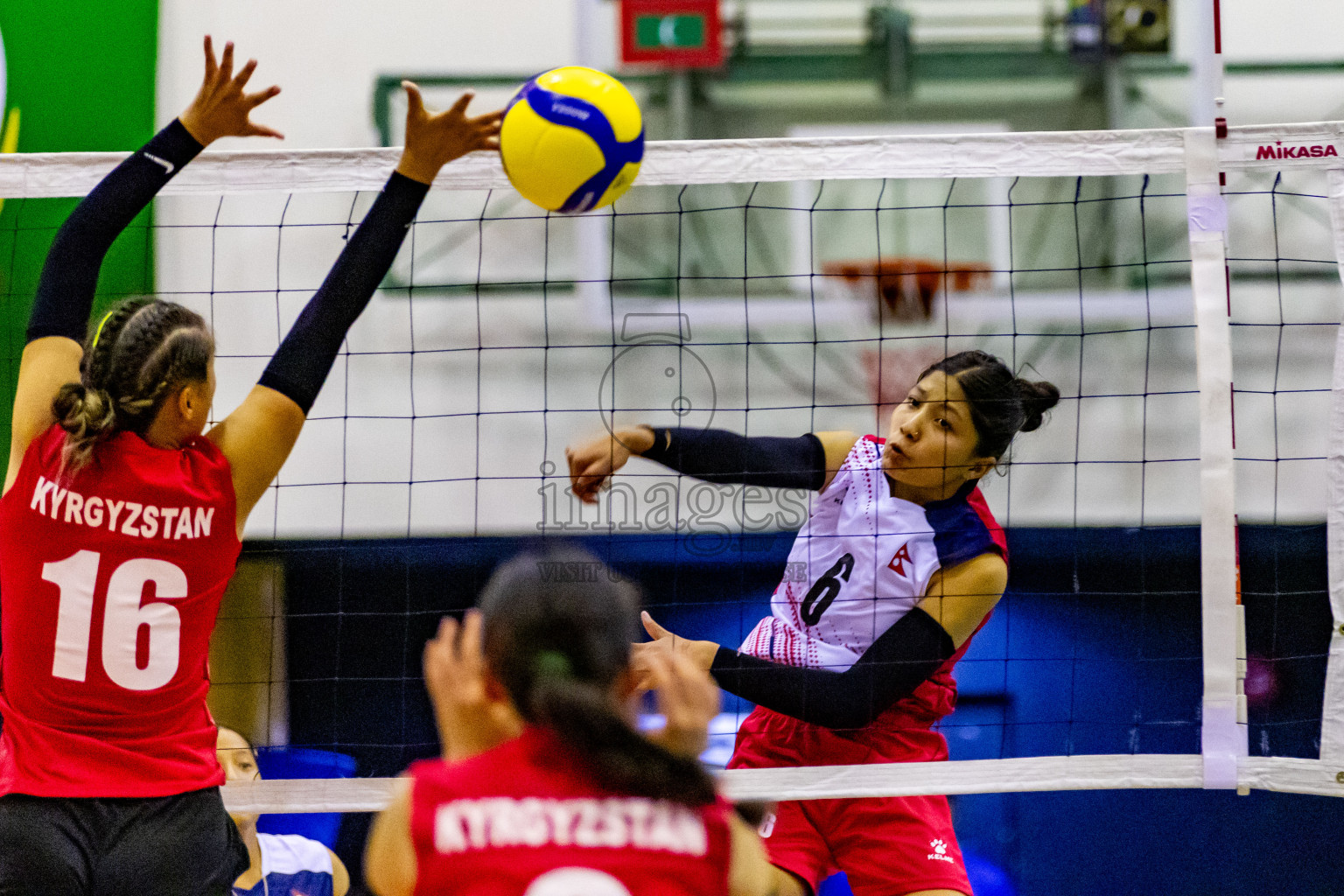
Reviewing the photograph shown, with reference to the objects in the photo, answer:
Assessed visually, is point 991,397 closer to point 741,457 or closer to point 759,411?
point 741,457

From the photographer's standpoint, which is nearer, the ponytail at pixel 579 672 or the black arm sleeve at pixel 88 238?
the ponytail at pixel 579 672

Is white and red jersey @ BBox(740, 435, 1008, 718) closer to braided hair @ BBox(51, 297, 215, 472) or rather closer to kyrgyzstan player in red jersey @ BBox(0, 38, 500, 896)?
kyrgyzstan player in red jersey @ BBox(0, 38, 500, 896)

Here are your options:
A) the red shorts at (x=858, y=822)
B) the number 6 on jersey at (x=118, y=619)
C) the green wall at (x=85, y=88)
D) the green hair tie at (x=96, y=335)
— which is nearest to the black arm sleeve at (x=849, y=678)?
the red shorts at (x=858, y=822)

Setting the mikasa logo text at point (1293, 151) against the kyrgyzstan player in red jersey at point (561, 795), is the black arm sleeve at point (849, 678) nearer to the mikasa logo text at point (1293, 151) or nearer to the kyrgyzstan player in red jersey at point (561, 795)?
the kyrgyzstan player in red jersey at point (561, 795)

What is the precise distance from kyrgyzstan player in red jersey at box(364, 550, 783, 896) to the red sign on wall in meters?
4.62

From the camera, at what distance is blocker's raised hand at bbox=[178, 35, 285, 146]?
215 centimetres

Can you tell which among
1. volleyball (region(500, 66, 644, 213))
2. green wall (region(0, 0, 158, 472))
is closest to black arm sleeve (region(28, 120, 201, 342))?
volleyball (region(500, 66, 644, 213))

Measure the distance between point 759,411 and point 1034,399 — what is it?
8.97ft

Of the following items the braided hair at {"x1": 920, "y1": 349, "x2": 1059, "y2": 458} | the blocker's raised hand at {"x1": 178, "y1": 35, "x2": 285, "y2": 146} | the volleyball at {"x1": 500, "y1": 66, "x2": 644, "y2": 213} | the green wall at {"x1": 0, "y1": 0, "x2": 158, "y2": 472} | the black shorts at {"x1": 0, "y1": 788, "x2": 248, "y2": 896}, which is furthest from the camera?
the green wall at {"x1": 0, "y1": 0, "x2": 158, "y2": 472}

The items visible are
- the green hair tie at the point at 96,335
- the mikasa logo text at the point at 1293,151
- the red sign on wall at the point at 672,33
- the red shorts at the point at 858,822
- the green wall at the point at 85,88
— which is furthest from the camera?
the red sign on wall at the point at 672,33

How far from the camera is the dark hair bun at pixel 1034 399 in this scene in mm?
2723

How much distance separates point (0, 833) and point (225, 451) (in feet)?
2.31

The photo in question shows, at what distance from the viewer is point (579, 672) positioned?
1326 mm

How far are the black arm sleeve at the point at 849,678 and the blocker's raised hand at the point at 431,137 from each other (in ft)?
3.92
